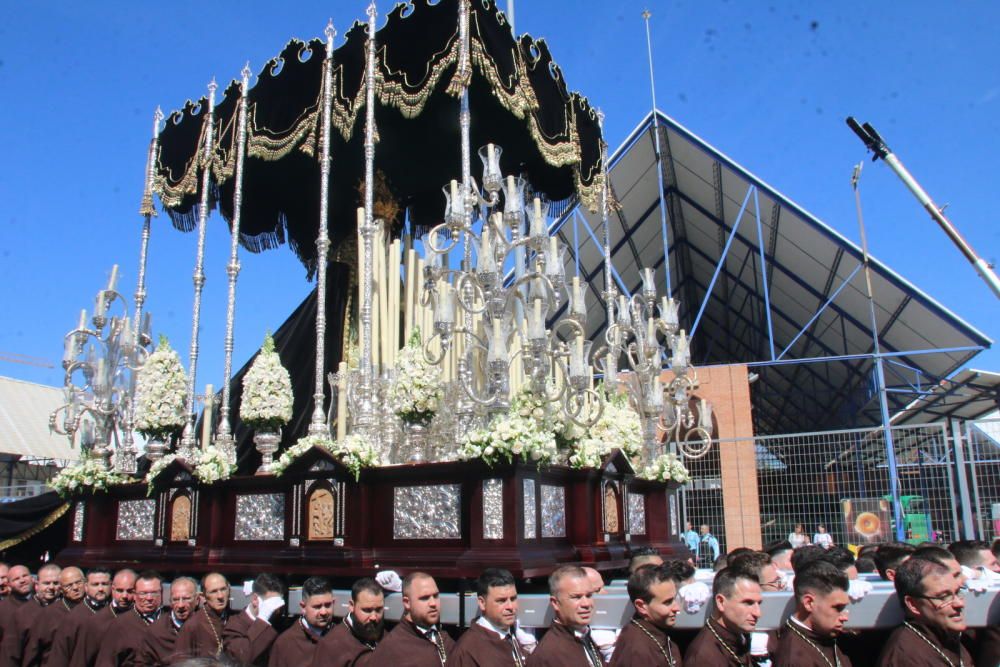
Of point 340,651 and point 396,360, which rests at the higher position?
point 396,360

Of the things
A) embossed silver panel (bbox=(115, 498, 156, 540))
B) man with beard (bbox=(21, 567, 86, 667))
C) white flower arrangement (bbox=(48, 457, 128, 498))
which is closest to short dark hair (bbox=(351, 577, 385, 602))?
man with beard (bbox=(21, 567, 86, 667))

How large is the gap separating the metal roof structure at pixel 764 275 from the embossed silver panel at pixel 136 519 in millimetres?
10752

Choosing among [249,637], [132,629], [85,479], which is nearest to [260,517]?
[132,629]

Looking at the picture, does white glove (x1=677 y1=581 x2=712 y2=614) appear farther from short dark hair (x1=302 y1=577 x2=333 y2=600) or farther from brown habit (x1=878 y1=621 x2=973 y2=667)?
short dark hair (x1=302 y1=577 x2=333 y2=600)

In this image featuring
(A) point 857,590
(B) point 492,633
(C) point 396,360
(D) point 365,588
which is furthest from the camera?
(C) point 396,360

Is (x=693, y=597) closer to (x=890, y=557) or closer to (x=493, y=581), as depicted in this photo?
(x=493, y=581)

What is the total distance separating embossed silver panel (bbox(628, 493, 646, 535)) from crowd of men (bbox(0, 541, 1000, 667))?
8.44 feet

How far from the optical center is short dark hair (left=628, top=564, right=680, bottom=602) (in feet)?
14.5

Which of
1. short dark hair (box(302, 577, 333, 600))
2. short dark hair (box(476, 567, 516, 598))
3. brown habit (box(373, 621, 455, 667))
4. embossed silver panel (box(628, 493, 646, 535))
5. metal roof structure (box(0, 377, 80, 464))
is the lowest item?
brown habit (box(373, 621, 455, 667))

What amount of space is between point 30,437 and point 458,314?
17.4 m

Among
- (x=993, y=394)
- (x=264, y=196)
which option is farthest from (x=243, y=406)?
(x=993, y=394)

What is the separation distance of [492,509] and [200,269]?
626 cm

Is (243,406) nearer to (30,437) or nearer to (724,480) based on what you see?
(724,480)

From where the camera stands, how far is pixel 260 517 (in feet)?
26.8
